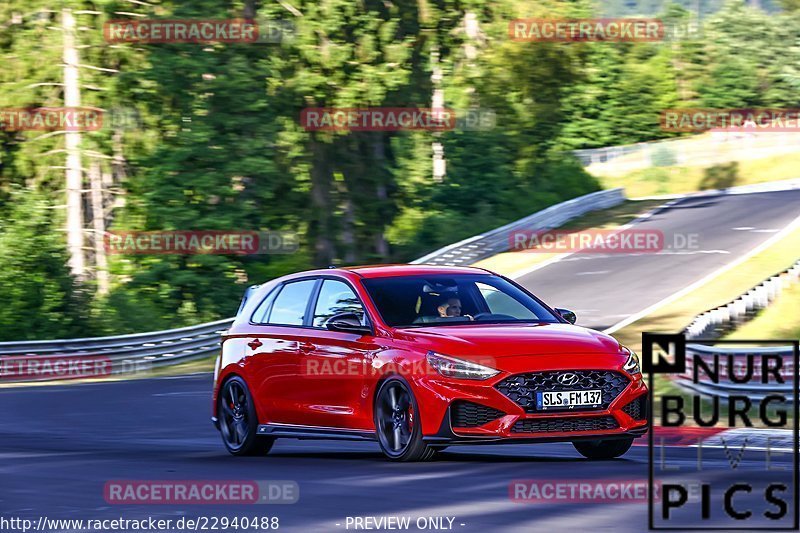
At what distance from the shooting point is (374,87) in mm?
50344

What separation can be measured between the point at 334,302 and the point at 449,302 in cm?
102

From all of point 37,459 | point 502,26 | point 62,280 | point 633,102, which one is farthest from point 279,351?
point 633,102

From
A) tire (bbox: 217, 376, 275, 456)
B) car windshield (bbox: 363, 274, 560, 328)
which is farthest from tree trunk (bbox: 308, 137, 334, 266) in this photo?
car windshield (bbox: 363, 274, 560, 328)

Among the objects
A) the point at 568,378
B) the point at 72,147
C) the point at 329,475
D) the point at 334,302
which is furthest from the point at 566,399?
the point at 72,147

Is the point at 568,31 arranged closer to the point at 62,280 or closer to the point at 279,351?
→ the point at 62,280

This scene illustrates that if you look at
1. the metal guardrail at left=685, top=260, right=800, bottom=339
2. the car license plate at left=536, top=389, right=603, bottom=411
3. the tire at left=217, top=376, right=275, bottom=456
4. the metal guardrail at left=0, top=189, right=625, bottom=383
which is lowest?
the metal guardrail at left=0, top=189, right=625, bottom=383

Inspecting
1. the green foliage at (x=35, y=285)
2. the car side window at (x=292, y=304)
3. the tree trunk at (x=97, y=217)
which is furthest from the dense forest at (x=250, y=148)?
the car side window at (x=292, y=304)

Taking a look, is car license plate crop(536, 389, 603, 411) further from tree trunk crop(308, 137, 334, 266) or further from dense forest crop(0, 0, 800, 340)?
tree trunk crop(308, 137, 334, 266)

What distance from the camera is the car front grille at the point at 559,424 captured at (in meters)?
11.7

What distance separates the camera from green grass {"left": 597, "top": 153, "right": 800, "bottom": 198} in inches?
2854

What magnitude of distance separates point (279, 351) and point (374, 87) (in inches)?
1455

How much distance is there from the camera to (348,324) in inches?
500

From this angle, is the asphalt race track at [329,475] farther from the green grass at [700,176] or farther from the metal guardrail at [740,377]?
the green grass at [700,176]

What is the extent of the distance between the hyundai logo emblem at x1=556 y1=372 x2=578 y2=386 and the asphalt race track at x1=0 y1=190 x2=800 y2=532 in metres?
0.60
